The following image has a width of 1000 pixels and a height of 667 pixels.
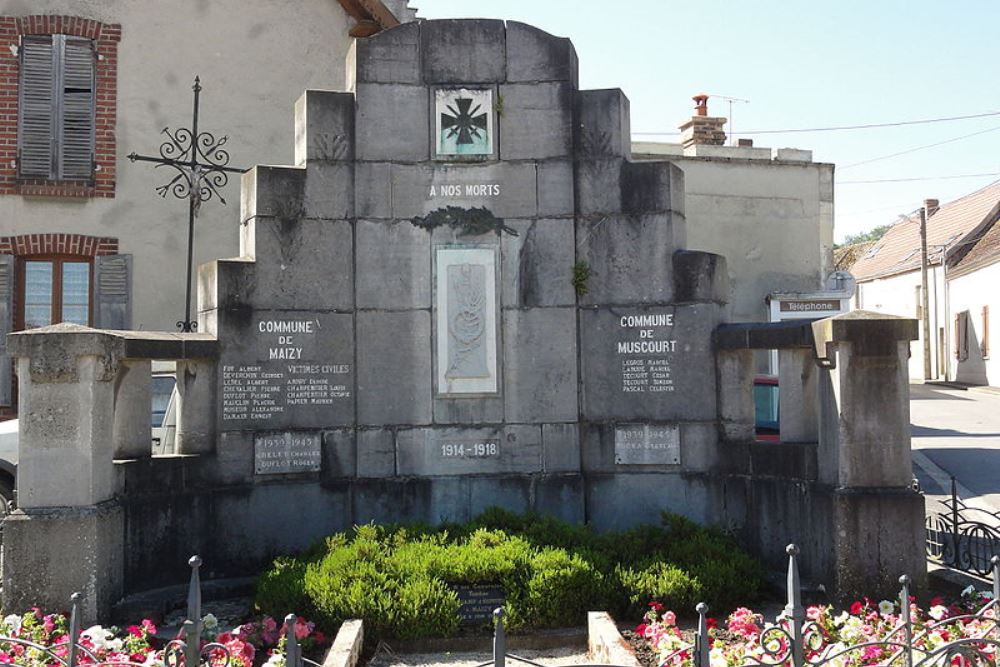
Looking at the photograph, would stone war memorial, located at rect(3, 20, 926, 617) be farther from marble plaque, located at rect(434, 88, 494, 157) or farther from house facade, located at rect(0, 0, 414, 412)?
house facade, located at rect(0, 0, 414, 412)

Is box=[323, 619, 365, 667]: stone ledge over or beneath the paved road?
beneath

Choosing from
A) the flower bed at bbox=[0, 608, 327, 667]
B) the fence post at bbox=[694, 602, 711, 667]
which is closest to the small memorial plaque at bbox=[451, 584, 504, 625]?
the flower bed at bbox=[0, 608, 327, 667]

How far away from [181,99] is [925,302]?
30519 mm

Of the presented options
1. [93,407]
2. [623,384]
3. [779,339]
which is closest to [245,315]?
[93,407]

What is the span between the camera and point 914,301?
3988 centimetres

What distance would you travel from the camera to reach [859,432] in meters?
7.47

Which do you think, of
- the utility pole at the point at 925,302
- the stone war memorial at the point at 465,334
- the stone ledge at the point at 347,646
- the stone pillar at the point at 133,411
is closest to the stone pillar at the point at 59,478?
the stone pillar at the point at 133,411

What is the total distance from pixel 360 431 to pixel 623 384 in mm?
2452

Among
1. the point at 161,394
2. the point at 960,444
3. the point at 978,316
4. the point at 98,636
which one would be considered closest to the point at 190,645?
the point at 98,636

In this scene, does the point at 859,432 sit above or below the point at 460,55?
below

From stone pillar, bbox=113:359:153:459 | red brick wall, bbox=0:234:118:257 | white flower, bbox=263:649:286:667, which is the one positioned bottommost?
white flower, bbox=263:649:286:667

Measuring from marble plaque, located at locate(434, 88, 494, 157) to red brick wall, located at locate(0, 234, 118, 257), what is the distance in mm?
7982

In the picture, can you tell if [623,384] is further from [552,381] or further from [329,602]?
[329,602]

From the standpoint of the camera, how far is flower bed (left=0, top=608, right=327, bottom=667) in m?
5.97
